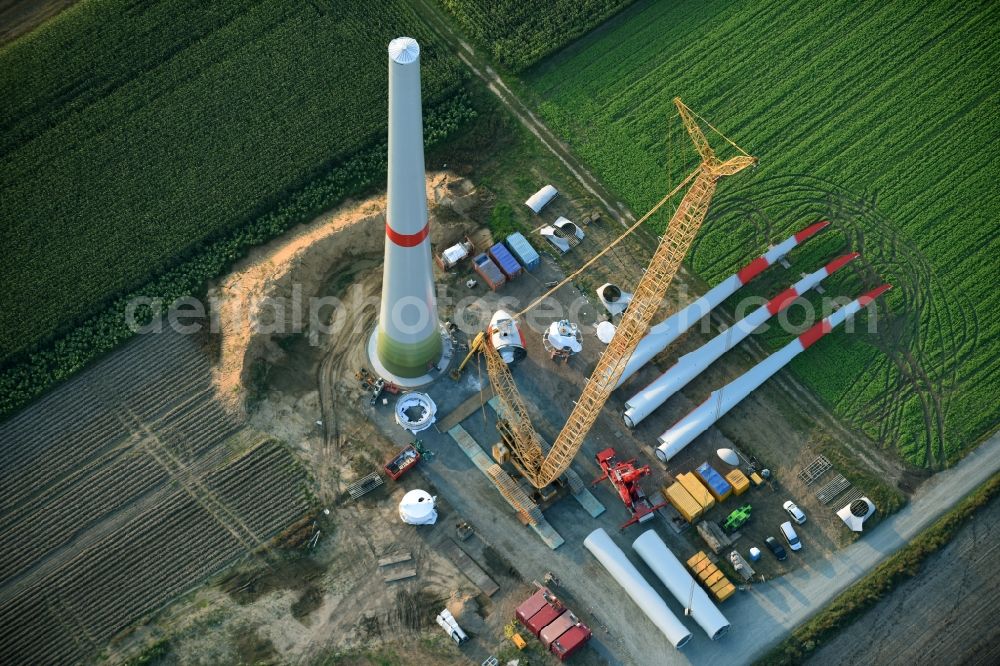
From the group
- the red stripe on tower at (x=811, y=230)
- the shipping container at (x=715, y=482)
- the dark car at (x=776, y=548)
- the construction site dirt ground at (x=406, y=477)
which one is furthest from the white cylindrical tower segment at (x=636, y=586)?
the red stripe on tower at (x=811, y=230)

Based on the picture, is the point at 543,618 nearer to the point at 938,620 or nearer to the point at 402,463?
the point at 402,463

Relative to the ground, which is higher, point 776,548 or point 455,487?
point 455,487

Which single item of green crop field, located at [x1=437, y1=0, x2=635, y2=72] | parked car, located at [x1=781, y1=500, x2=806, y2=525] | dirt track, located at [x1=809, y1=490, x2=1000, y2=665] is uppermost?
green crop field, located at [x1=437, y1=0, x2=635, y2=72]

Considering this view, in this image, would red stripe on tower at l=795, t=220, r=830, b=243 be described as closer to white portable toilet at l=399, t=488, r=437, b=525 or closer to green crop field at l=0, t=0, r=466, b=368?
green crop field at l=0, t=0, r=466, b=368

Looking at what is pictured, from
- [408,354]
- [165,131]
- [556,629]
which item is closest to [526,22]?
[165,131]

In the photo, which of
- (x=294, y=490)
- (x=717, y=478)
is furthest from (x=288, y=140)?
(x=717, y=478)

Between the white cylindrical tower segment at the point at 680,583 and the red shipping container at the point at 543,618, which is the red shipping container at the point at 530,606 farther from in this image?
the white cylindrical tower segment at the point at 680,583

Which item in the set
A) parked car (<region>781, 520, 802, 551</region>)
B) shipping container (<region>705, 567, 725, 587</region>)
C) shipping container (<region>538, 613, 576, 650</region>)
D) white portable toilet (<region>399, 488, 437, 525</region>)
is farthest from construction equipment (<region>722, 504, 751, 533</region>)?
white portable toilet (<region>399, 488, 437, 525</region>)
